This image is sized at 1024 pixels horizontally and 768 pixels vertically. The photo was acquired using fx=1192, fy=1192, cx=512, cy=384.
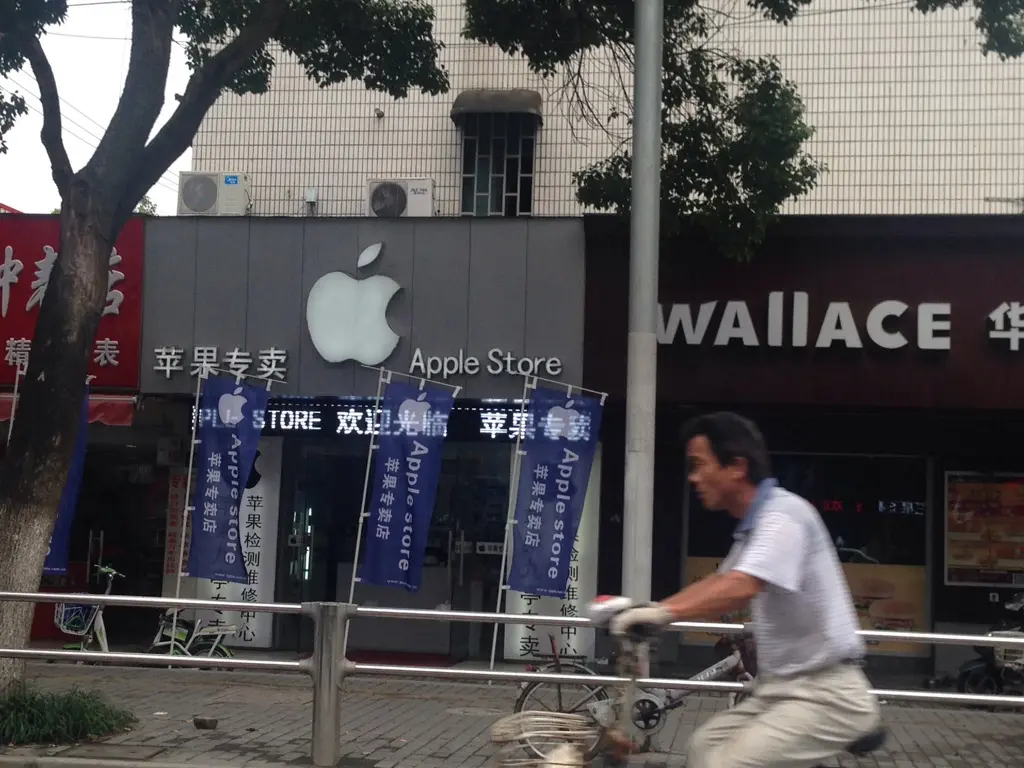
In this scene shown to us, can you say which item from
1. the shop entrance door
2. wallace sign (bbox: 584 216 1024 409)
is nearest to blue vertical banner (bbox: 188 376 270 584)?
the shop entrance door

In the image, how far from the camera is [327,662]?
24.3ft

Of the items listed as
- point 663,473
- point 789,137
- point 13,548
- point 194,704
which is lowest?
point 194,704

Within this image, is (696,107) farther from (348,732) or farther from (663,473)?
(348,732)

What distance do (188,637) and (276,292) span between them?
12.0ft

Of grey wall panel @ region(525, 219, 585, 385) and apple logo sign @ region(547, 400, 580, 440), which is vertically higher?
grey wall panel @ region(525, 219, 585, 385)

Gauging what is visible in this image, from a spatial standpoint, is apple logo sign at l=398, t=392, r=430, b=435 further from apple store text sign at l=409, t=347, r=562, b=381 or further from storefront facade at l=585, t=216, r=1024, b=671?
storefront facade at l=585, t=216, r=1024, b=671

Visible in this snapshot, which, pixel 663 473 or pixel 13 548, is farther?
pixel 663 473

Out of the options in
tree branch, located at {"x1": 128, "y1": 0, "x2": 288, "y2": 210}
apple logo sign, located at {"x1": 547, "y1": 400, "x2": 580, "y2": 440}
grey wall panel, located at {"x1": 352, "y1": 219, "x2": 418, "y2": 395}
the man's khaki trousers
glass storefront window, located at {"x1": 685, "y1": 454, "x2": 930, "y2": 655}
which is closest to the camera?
the man's khaki trousers

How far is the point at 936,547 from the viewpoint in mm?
12516

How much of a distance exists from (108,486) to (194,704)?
500cm

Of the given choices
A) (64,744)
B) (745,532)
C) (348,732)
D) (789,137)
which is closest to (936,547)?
(789,137)

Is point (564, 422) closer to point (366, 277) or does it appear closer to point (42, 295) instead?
point (366, 277)

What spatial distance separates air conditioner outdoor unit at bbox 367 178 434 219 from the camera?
13.3 m

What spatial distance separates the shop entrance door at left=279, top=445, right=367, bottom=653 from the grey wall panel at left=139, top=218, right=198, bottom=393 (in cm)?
185
